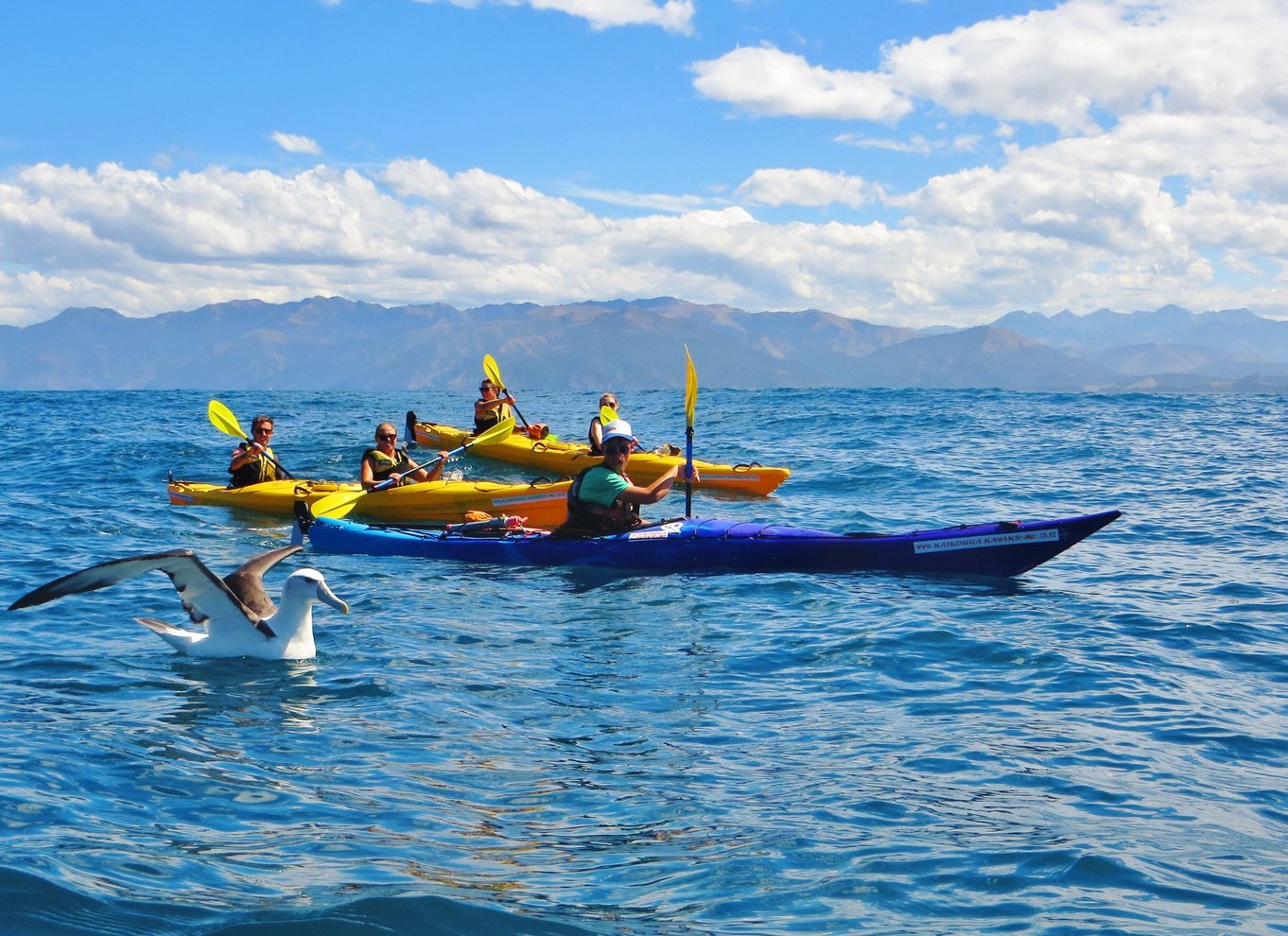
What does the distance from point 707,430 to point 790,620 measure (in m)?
22.3

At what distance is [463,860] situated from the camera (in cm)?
452

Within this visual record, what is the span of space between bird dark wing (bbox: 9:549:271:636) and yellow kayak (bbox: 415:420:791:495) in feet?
31.6

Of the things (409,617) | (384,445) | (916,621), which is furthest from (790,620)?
(384,445)

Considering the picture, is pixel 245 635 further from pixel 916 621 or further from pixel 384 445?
pixel 384 445

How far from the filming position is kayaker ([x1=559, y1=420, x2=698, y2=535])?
35.8 feet

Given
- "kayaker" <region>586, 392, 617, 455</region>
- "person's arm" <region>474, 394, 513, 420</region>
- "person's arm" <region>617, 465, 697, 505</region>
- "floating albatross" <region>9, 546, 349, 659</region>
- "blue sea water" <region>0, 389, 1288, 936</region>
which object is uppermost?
"person's arm" <region>474, 394, 513, 420</region>

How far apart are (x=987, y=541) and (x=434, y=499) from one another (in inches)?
284

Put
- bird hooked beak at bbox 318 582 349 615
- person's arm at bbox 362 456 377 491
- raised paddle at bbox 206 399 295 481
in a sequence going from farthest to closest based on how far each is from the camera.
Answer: raised paddle at bbox 206 399 295 481, person's arm at bbox 362 456 377 491, bird hooked beak at bbox 318 582 349 615

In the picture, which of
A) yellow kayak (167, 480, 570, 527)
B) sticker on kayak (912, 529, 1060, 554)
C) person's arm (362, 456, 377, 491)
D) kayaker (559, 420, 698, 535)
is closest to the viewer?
sticker on kayak (912, 529, 1060, 554)

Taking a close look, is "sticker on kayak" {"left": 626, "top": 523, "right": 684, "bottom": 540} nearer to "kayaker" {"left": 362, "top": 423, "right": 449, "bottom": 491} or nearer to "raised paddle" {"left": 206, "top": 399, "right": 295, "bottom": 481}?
"kayaker" {"left": 362, "top": 423, "right": 449, "bottom": 491}

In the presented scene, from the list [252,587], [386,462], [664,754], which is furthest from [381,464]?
[664,754]

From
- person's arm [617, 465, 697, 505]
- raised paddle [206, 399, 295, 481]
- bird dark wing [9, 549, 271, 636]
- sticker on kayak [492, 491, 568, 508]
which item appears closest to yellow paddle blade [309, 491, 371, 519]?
sticker on kayak [492, 491, 568, 508]

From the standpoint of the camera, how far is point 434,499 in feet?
47.2

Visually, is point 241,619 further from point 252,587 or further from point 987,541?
point 987,541
